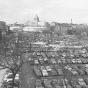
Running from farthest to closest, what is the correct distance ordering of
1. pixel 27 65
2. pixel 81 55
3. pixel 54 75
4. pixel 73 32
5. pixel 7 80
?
pixel 73 32 → pixel 81 55 → pixel 27 65 → pixel 54 75 → pixel 7 80

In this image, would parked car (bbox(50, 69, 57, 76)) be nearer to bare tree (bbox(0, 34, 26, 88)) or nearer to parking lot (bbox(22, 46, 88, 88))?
parking lot (bbox(22, 46, 88, 88))

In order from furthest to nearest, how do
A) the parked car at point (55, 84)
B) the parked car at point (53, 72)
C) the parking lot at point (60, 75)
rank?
the parked car at point (53, 72), the parking lot at point (60, 75), the parked car at point (55, 84)

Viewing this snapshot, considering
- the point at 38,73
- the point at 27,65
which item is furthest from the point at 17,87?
the point at 27,65

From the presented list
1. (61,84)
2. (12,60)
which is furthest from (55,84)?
(12,60)

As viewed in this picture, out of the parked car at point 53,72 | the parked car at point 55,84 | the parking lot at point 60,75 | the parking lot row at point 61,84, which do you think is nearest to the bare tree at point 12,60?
the parking lot at point 60,75

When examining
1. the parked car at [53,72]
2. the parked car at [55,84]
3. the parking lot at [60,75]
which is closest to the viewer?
the parked car at [55,84]

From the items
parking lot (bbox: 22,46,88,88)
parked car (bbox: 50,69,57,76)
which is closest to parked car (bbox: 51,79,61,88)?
parking lot (bbox: 22,46,88,88)

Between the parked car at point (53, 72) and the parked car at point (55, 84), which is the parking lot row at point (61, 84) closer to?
the parked car at point (55, 84)

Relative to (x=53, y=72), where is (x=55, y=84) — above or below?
below

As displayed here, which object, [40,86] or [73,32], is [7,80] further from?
[73,32]

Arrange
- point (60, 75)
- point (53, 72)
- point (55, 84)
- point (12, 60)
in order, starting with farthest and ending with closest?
point (12, 60) → point (53, 72) → point (60, 75) → point (55, 84)

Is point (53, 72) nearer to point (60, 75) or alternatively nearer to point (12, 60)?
point (60, 75)
